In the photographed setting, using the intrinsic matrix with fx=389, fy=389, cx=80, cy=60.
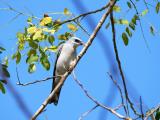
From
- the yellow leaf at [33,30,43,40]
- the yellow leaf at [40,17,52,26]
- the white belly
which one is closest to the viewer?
the yellow leaf at [33,30,43,40]

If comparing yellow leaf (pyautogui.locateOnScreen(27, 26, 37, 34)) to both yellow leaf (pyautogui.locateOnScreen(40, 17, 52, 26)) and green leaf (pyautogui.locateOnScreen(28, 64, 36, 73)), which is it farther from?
green leaf (pyautogui.locateOnScreen(28, 64, 36, 73))

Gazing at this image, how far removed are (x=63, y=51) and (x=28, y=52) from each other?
3.14 meters

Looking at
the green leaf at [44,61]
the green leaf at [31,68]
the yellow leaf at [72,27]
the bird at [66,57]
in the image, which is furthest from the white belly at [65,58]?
the green leaf at [44,61]

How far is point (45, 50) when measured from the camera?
3.71 m

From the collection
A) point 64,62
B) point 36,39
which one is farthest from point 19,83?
point 64,62

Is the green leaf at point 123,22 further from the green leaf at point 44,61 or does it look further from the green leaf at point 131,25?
the green leaf at point 44,61

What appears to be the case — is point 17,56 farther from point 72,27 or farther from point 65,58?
point 65,58

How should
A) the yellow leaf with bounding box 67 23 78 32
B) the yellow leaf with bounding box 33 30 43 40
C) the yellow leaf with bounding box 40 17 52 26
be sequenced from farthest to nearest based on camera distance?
the yellow leaf with bounding box 67 23 78 32
the yellow leaf with bounding box 40 17 52 26
the yellow leaf with bounding box 33 30 43 40

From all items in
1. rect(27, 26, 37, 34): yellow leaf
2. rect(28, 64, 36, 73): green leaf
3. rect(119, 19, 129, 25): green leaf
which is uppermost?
rect(27, 26, 37, 34): yellow leaf

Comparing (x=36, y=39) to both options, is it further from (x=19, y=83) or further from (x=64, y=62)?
(x=64, y=62)

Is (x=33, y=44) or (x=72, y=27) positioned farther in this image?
(x=72, y=27)

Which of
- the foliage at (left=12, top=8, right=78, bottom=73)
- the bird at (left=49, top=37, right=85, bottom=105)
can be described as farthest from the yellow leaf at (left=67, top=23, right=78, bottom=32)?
the bird at (left=49, top=37, right=85, bottom=105)

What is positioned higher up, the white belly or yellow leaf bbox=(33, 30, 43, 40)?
the white belly

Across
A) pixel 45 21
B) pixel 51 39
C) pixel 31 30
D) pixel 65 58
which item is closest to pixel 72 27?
pixel 51 39
